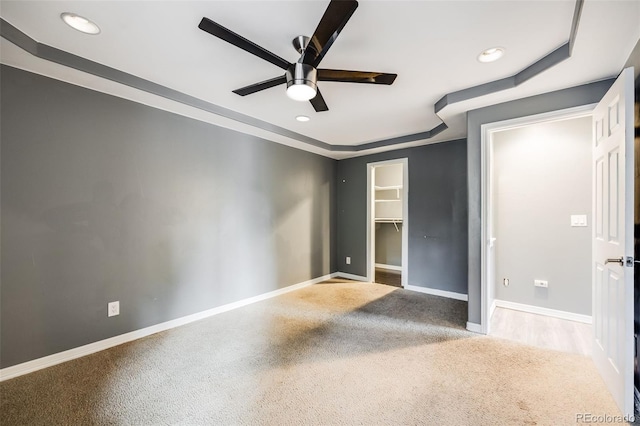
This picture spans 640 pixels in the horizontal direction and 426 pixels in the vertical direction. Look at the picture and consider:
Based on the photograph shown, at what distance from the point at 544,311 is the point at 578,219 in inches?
44.8

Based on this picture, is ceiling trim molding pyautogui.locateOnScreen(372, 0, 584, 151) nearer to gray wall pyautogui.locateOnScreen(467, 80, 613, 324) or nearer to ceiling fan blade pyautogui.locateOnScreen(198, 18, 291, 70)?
gray wall pyautogui.locateOnScreen(467, 80, 613, 324)

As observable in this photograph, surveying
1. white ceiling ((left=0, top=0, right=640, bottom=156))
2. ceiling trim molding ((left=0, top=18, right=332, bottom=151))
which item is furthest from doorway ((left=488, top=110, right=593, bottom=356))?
ceiling trim molding ((left=0, top=18, right=332, bottom=151))

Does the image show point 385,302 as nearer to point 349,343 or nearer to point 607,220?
point 349,343

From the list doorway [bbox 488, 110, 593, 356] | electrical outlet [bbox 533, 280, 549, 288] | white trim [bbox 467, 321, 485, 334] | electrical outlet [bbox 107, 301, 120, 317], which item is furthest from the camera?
electrical outlet [bbox 533, 280, 549, 288]

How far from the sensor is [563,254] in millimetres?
3252

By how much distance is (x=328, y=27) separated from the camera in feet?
4.79

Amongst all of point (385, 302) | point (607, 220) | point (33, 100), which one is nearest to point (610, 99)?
point (607, 220)

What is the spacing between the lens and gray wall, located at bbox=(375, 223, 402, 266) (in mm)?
5977

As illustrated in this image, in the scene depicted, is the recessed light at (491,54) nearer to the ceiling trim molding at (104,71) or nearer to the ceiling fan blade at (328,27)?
the ceiling fan blade at (328,27)

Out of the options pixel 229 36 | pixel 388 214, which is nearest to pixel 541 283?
pixel 388 214

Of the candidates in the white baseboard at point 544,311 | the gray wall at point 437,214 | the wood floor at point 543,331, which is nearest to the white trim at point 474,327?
the wood floor at point 543,331

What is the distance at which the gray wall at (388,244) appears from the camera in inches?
235

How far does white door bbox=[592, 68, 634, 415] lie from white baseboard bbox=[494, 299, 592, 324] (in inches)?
46.8

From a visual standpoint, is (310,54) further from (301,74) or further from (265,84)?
(265,84)
